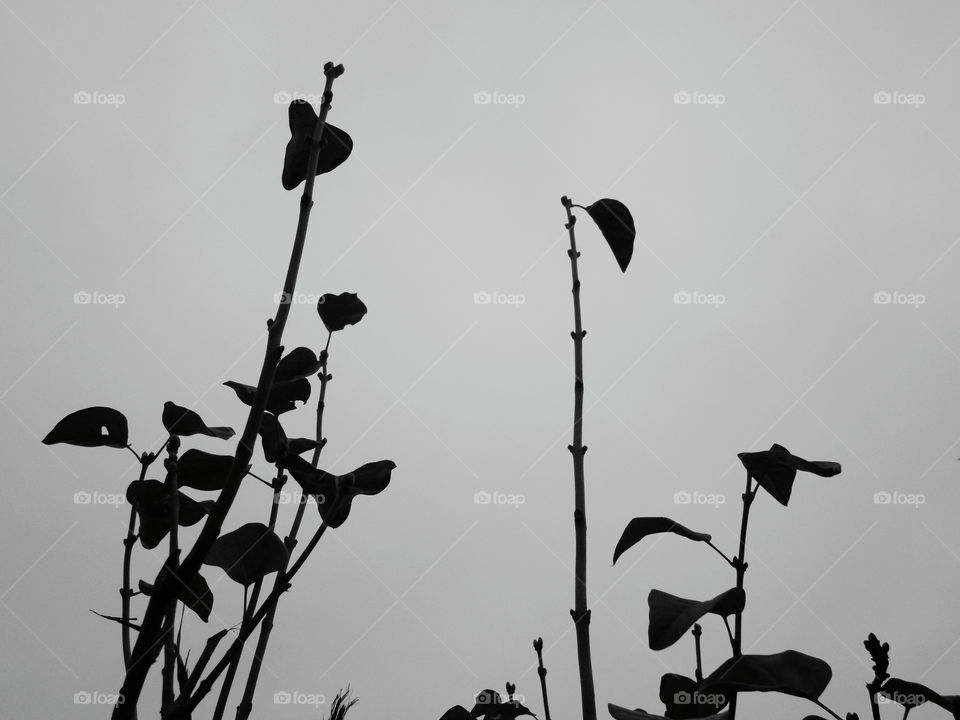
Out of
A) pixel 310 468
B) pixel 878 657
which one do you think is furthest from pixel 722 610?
pixel 310 468

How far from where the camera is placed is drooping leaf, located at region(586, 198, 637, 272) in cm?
78

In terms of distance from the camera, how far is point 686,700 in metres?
0.89

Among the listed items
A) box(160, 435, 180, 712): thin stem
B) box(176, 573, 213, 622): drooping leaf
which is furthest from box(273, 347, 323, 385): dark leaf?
box(176, 573, 213, 622): drooping leaf

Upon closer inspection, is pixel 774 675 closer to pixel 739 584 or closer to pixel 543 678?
pixel 739 584

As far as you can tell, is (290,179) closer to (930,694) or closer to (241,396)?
(241,396)

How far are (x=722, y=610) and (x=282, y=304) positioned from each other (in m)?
0.49

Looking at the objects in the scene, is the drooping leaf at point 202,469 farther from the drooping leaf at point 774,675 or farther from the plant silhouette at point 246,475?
the drooping leaf at point 774,675

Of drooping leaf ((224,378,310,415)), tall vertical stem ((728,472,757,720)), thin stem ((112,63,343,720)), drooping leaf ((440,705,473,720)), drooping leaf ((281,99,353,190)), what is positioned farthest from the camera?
drooping leaf ((440,705,473,720))

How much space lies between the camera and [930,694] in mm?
755

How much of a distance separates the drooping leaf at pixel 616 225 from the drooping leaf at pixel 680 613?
1.21 ft

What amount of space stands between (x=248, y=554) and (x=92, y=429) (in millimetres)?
240

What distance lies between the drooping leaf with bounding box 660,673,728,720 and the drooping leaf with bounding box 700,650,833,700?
0.86 feet

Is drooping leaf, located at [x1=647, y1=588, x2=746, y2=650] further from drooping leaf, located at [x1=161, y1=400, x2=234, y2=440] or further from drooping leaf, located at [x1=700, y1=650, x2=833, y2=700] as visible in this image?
drooping leaf, located at [x1=161, y1=400, x2=234, y2=440]

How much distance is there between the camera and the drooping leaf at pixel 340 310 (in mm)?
875
